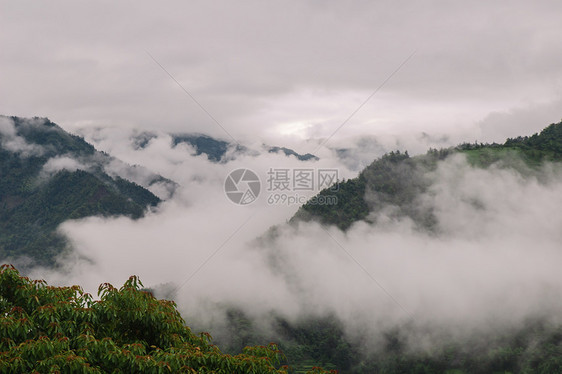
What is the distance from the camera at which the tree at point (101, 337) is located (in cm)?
1127

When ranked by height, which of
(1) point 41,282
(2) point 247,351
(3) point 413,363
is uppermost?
(1) point 41,282

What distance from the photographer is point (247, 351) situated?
1395 cm

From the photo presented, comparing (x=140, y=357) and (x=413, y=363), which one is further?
(x=413, y=363)

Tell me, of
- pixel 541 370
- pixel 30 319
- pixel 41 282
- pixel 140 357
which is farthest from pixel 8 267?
pixel 541 370

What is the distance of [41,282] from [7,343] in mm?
2523

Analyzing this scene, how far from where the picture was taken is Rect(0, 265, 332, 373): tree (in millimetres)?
11266

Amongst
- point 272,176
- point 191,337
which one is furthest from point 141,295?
point 272,176

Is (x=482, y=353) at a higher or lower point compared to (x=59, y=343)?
lower

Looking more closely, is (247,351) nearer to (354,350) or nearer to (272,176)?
(272,176)

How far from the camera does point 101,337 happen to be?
1316 centimetres

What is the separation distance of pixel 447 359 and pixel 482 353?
12384mm

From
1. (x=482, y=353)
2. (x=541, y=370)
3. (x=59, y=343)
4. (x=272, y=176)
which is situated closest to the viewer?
(x=59, y=343)

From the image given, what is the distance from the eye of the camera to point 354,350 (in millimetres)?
199000

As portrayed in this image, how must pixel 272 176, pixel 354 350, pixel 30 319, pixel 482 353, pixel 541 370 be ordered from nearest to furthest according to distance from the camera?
pixel 30 319 → pixel 272 176 → pixel 541 370 → pixel 482 353 → pixel 354 350
